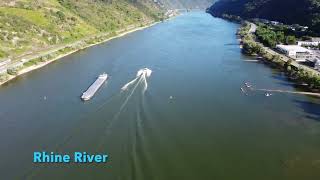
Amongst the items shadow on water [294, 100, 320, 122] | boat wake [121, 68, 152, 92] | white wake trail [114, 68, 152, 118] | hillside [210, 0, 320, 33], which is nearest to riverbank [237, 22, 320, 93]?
shadow on water [294, 100, 320, 122]

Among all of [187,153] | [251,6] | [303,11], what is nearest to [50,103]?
[187,153]

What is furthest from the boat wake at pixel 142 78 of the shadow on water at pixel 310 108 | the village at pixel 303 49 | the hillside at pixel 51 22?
the hillside at pixel 51 22

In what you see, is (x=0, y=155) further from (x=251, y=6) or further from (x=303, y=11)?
(x=251, y=6)

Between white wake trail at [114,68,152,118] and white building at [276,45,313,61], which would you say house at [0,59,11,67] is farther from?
white building at [276,45,313,61]

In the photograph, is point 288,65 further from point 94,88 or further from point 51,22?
point 51,22

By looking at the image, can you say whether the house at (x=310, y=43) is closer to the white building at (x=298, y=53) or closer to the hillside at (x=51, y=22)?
the white building at (x=298, y=53)

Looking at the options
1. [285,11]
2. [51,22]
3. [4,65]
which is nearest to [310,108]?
[4,65]
